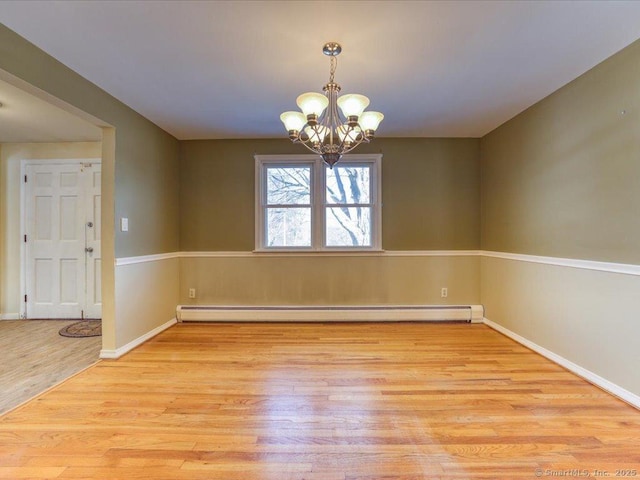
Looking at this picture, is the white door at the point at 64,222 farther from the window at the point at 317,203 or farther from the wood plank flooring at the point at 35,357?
the window at the point at 317,203

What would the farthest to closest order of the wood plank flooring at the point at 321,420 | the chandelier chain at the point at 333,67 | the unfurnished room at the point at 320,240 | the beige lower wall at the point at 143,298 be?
the beige lower wall at the point at 143,298 → the chandelier chain at the point at 333,67 → the unfurnished room at the point at 320,240 → the wood plank flooring at the point at 321,420

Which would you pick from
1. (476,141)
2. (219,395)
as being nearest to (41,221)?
(219,395)

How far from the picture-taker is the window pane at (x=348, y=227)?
3963 millimetres

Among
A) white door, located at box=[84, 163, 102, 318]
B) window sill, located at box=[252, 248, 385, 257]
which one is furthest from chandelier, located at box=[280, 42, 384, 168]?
white door, located at box=[84, 163, 102, 318]

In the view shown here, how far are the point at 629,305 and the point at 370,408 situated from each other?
6.09ft

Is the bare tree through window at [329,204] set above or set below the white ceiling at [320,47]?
below

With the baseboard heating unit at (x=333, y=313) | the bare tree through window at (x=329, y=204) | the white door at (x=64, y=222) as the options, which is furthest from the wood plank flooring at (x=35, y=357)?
the bare tree through window at (x=329, y=204)

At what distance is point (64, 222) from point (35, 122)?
48.7 inches

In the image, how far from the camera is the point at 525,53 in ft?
6.89

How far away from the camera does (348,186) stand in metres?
3.96

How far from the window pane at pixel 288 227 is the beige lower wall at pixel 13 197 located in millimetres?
2381

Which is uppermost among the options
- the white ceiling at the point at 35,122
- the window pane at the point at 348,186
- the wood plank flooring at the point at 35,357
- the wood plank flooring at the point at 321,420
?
the white ceiling at the point at 35,122

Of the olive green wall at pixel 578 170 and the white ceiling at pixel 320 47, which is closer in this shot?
the white ceiling at pixel 320 47

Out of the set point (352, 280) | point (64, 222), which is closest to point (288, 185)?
point (352, 280)
